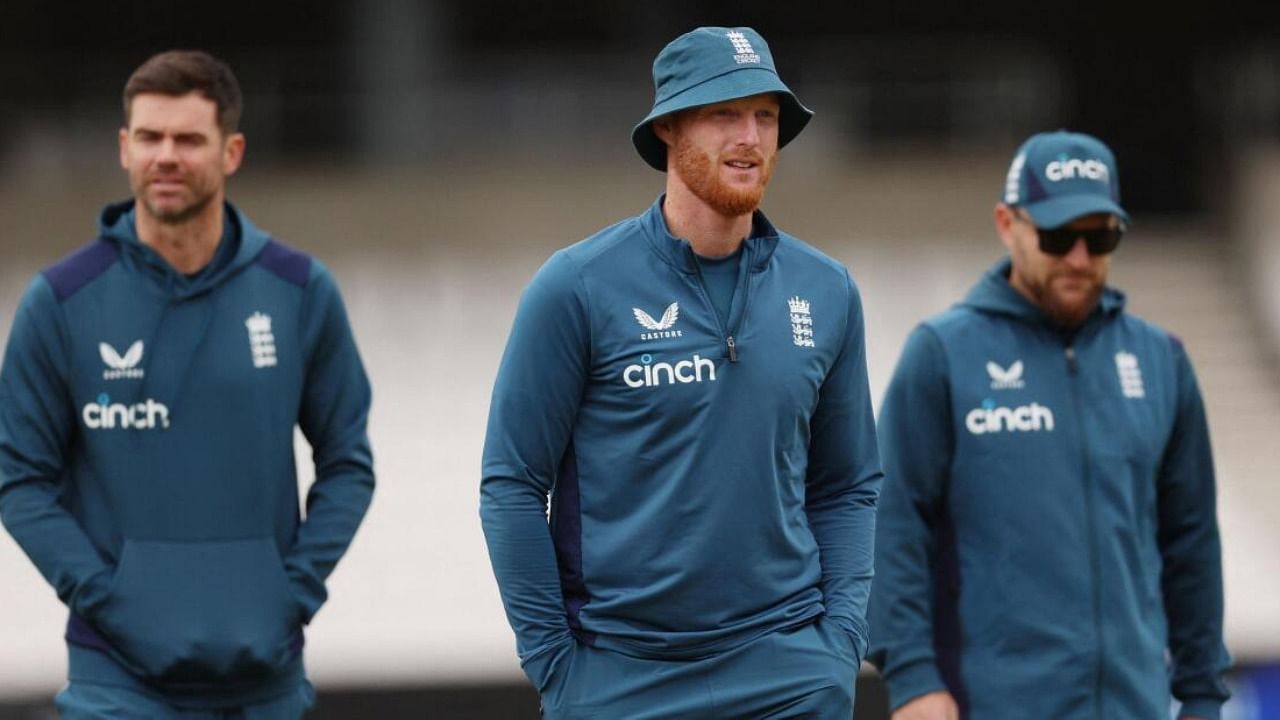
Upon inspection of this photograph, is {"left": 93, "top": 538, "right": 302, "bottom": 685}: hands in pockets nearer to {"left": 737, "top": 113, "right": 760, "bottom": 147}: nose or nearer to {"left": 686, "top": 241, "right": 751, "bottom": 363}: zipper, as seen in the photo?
{"left": 686, "top": 241, "right": 751, "bottom": 363}: zipper

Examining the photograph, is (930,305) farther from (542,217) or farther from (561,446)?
(561,446)

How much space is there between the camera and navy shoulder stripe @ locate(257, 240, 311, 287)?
14.9ft

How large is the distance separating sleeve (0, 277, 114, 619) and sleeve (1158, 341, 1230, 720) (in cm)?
237

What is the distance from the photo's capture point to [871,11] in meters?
16.8

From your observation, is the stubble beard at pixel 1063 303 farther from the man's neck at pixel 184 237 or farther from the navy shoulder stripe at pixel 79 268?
the navy shoulder stripe at pixel 79 268

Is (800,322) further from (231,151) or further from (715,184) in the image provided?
(231,151)

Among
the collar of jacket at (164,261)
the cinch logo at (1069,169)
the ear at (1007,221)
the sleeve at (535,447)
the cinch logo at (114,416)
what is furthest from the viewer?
the ear at (1007,221)

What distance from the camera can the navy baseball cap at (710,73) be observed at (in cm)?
354

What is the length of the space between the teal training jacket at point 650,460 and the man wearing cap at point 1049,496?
912 mm

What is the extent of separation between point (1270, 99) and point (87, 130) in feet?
29.5

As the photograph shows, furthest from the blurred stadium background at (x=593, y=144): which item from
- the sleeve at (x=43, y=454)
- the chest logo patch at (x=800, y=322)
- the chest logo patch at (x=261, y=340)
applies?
the chest logo patch at (x=800, y=322)

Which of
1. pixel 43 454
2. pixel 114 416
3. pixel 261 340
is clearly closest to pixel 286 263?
pixel 261 340

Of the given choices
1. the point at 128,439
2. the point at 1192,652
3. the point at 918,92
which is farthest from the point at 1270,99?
the point at 128,439

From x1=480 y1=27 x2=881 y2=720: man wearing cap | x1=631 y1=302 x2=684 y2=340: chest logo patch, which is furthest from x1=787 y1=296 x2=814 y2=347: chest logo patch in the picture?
x1=631 y1=302 x2=684 y2=340: chest logo patch
